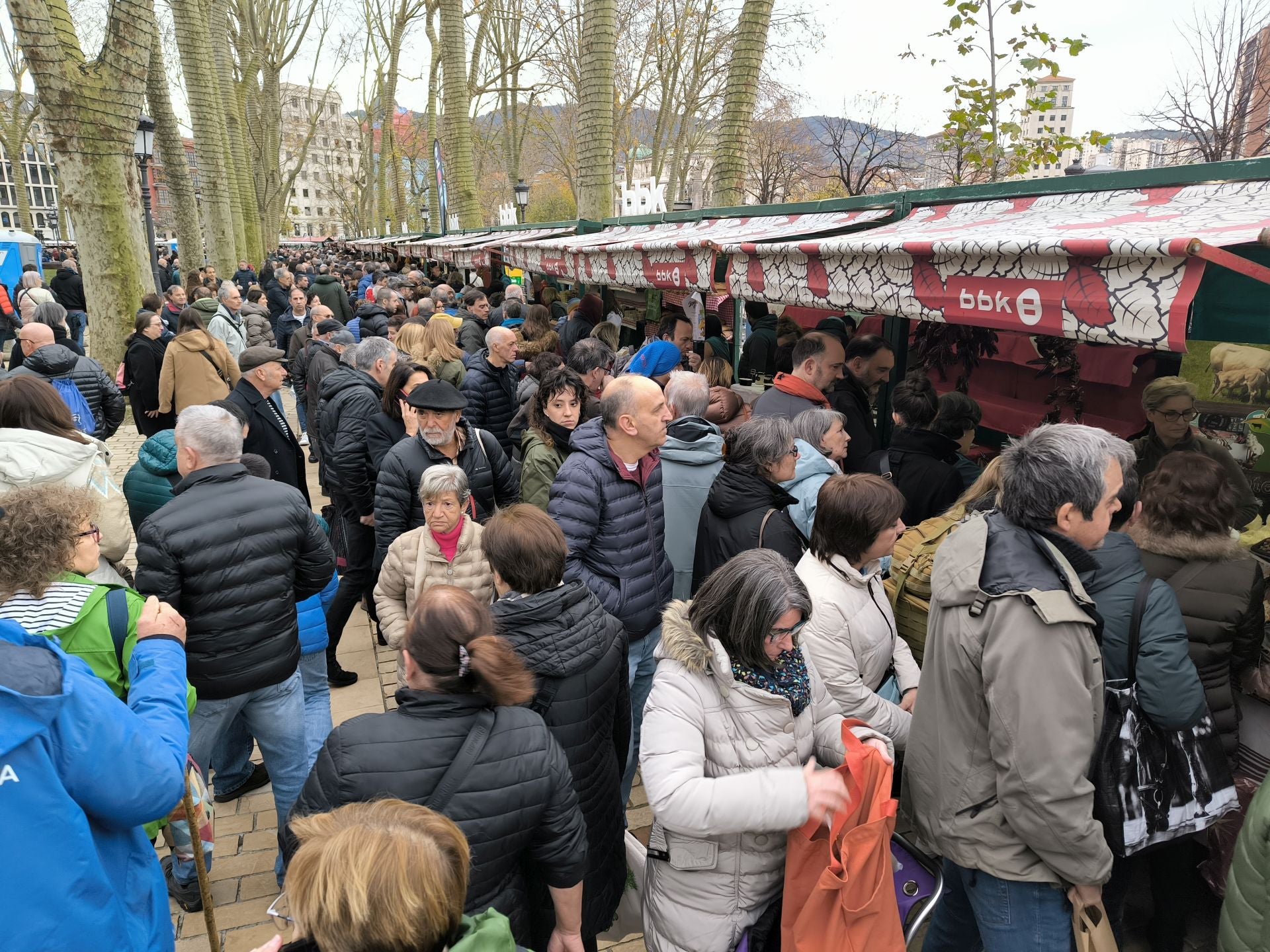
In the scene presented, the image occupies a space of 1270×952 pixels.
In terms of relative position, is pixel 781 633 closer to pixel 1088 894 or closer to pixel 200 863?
pixel 1088 894

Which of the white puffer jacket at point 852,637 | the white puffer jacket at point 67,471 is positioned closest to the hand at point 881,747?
the white puffer jacket at point 852,637

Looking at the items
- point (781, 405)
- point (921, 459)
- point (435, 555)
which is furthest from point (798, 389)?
point (435, 555)

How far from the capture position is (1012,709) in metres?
1.92

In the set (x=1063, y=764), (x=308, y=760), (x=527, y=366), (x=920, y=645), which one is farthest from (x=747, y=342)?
(x=1063, y=764)

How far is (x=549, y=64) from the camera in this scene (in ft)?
111

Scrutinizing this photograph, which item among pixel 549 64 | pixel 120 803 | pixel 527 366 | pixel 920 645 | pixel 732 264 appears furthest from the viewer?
pixel 549 64

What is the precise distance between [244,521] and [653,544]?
1.60 meters

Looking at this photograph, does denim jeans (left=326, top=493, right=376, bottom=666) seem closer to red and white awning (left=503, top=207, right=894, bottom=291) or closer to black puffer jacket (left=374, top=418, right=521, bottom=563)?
black puffer jacket (left=374, top=418, right=521, bottom=563)

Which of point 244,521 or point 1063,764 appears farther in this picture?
point 244,521

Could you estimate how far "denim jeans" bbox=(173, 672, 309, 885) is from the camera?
301 centimetres

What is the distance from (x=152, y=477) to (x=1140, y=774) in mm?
4264

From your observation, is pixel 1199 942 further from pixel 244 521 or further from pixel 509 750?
pixel 244 521

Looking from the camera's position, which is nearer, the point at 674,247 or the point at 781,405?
the point at 781,405

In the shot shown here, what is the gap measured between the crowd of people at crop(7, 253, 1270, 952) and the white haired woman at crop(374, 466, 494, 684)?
16 millimetres
